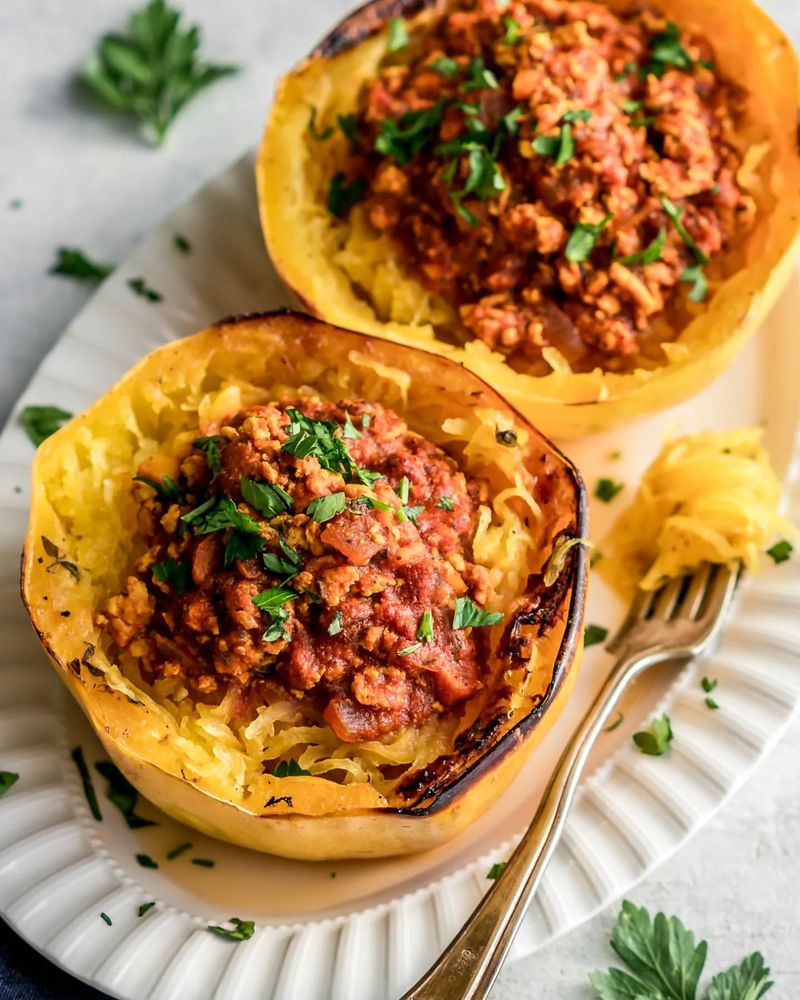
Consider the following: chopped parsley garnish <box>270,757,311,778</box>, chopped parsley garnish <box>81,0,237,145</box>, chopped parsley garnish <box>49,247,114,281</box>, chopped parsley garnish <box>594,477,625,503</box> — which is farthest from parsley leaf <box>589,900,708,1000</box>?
chopped parsley garnish <box>81,0,237,145</box>

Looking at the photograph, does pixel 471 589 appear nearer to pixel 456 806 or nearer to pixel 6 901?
pixel 456 806

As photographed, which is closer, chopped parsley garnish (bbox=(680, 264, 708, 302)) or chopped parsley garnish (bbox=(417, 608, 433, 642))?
chopped parsley garnish (bbox=(417, 608, 433, 642))

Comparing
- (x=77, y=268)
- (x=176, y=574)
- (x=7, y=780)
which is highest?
(x=176, y=574)

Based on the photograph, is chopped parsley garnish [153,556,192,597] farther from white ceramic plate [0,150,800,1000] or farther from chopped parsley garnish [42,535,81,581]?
white ceramic plate [0,150,800,1000]

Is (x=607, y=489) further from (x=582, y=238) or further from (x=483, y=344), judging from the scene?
(x=582, y=238)

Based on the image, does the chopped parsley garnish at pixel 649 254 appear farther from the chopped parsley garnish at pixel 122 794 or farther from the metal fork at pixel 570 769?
the chopped parsley garnish at pixel 122 794

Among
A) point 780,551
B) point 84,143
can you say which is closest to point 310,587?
point 780,551
